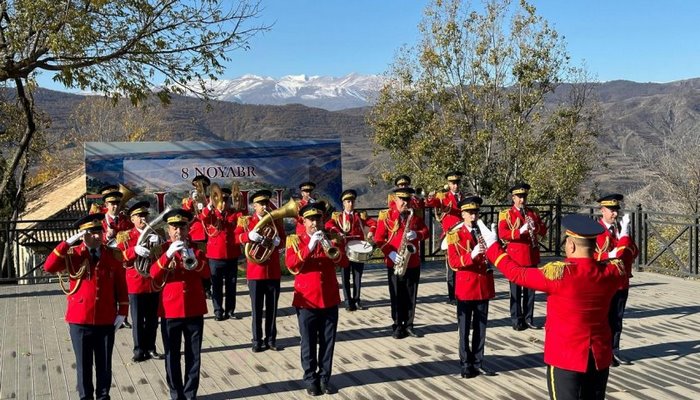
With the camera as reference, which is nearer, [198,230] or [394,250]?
[394,250]

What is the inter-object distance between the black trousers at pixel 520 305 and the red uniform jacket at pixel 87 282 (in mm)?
5960

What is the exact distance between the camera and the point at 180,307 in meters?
6.54

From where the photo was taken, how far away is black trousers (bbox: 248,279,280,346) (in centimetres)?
877

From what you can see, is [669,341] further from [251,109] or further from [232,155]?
[251,109]

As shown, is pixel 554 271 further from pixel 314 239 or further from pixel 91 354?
pixel 91 354

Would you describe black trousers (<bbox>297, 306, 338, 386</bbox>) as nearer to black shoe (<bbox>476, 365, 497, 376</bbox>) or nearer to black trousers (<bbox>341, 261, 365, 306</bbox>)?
black shoe (<bbox>476, 365, 497, 376</bbox>)

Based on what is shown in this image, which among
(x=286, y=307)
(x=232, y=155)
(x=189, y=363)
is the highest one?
(x=232, y=155)

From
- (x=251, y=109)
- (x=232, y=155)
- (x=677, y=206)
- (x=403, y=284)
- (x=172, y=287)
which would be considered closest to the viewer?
(x=172, y=287)

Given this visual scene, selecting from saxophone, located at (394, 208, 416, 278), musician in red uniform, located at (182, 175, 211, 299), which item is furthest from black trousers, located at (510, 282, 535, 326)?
musician in red uniform, located at (182, 175, 211, 299)

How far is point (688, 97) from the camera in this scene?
14350 centimetres

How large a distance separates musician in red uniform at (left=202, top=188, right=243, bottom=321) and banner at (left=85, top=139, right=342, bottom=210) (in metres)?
3.24

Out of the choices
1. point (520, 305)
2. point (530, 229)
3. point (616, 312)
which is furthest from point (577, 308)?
point (520, 305)

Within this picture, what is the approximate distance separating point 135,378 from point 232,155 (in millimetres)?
7266

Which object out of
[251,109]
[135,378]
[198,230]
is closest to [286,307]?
[198,230]
